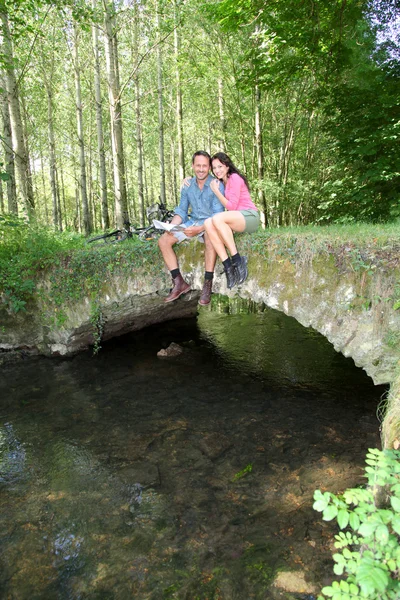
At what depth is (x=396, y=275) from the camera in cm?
447

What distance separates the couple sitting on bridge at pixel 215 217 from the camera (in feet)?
17.3

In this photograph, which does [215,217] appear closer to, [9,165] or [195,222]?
[195,222]

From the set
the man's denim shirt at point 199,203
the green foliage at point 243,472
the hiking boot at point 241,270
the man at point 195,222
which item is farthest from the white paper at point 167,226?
the green foliage at point 243,472

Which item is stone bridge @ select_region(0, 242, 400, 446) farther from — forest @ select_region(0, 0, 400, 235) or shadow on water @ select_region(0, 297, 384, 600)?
forest @ select_region(0, 0, 400, 235)

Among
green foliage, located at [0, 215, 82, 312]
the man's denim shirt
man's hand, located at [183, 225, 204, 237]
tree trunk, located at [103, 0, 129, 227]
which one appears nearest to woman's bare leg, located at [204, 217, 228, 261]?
man's hand, located at [183, 225, 204, 237]

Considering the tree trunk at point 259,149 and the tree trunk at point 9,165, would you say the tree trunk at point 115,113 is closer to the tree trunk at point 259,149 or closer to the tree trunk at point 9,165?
the tree trunk at point 9,165

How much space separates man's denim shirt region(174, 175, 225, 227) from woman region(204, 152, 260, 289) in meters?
0.37

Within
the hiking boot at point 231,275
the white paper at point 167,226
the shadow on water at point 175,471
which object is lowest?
the shadow on water at point 175,471

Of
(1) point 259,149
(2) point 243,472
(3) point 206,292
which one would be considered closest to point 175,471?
(2) point 243,472

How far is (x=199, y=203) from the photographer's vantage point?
5.94m

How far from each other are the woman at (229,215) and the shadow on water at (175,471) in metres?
2.26

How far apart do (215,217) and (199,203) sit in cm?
87

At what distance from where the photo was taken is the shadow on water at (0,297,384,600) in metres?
2.91

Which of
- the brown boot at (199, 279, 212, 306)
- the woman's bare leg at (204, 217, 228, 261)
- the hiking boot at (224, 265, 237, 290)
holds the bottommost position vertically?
the brown boot at (199, 279, 212, 306)
